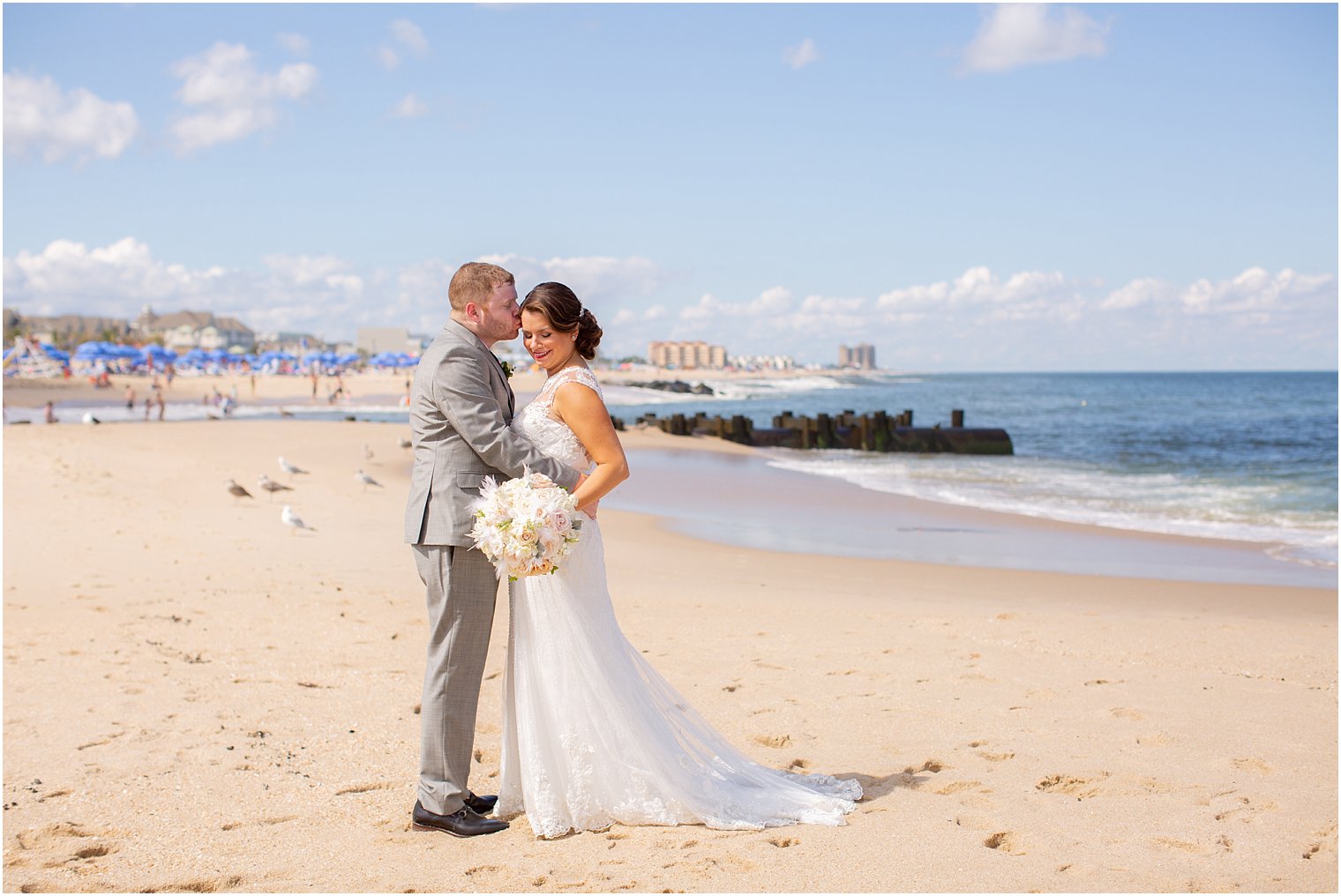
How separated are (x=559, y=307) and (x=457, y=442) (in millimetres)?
664

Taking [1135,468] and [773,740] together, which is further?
[1135,468]

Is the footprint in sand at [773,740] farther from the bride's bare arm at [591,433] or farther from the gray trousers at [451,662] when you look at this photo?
the bride's bare arm at [591,433]

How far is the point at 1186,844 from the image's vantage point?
408 centimetres

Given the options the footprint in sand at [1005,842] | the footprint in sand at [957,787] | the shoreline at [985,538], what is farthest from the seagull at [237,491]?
the footprint in sand at [1005,842]

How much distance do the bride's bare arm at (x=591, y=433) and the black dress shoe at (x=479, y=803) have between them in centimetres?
130

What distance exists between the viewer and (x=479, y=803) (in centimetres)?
439

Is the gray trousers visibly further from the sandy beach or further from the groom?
the sandy beach

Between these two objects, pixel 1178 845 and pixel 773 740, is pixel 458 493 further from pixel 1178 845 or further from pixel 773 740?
pixel 1178 845

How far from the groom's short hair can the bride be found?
0.53 ft

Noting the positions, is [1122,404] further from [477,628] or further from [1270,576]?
[477,628]

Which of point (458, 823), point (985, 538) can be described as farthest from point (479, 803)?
point (985, 538)

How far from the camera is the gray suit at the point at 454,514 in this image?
13.0ft

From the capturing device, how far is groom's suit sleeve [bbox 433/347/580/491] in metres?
3.95

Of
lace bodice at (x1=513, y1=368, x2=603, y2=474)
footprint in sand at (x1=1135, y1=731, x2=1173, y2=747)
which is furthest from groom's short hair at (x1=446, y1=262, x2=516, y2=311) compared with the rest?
footprint in sand at (x1=1135, y1=731, x2=1173, y2=747)
